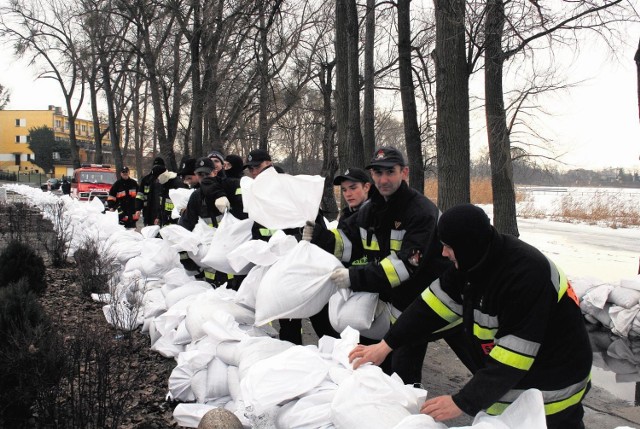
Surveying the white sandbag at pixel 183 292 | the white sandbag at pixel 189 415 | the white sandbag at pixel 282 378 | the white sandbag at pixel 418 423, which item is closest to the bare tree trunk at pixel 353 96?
the white sandbag at pixel 183 292

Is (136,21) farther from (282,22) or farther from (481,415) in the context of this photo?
(481,415)

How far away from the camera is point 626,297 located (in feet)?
16.7

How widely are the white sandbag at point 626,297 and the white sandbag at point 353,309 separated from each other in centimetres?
326

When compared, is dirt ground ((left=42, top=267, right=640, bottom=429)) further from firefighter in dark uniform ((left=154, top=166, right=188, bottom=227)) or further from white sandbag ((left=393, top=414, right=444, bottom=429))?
firefighter in dark uniform ((left=154, top=166, right=188, bottom=227))

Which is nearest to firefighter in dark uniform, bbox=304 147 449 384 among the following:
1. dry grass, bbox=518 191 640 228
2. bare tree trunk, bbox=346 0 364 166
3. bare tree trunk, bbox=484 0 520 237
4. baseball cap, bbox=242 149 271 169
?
baseball cap, bbox=242 149 271 169

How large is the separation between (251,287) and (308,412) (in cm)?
134

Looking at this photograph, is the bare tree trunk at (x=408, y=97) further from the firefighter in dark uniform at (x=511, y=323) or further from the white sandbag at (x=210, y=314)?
the firefighter in dark uniform at (x=511, y=323)

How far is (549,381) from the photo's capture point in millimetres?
1938

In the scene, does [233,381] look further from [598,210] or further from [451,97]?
[598,210]

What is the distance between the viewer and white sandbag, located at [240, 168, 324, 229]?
3295mm

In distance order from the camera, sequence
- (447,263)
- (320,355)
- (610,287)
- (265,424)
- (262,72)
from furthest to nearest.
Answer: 1. (262,72)
2. (610,287)
3. (447,263)
4. (320,355)
5. (265,424)

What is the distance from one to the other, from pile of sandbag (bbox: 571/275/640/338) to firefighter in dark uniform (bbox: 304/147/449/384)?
304 centimetres

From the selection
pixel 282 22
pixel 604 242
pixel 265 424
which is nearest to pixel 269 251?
pixel 265 424

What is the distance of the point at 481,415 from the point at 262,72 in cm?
848
